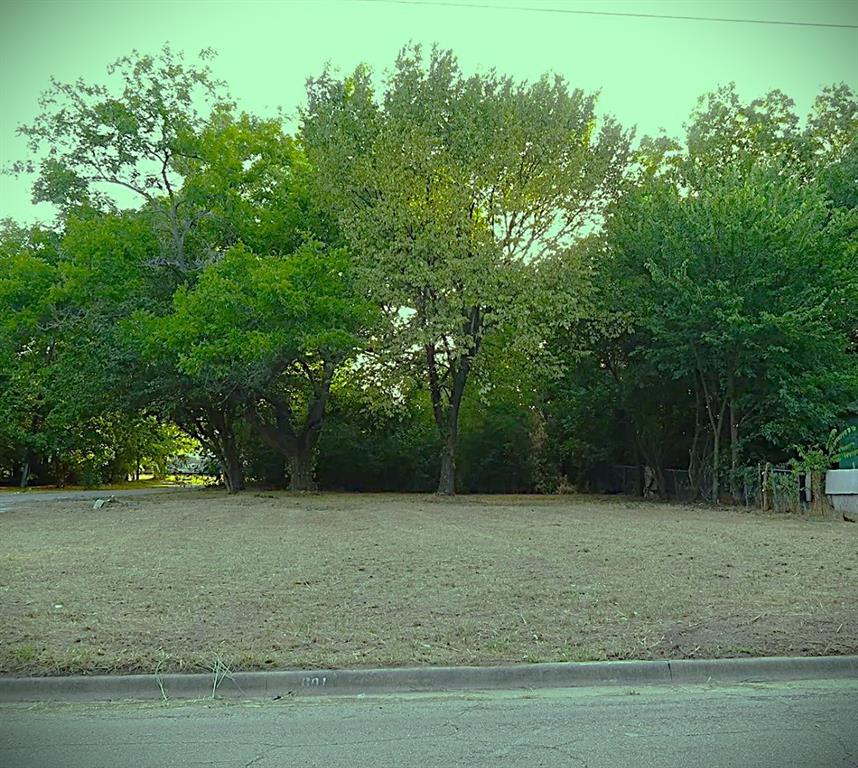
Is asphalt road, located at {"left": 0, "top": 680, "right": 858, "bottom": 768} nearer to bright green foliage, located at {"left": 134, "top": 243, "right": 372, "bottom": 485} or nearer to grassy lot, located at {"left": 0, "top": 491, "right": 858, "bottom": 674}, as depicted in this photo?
grassy lot, located at {"left": 0, "top": 491, "right": 858, "bottom": 674}

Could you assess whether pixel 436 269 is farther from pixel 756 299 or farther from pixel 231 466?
pixel 231 466

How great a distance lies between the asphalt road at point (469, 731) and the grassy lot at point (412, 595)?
26.3 inches

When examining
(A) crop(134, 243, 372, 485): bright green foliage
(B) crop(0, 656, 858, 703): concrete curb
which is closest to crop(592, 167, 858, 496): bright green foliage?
(A) crop(134, 243, 372, 485): bright green foliage

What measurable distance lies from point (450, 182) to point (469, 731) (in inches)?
803

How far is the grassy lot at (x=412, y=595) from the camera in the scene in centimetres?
673

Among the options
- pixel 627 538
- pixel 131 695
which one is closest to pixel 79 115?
pixel 627 538

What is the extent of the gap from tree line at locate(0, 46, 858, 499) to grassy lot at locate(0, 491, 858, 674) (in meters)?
7.69

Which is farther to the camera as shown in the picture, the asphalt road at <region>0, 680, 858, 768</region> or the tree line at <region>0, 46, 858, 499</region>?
the tree line at <region>0, 46, 858, 499</region>

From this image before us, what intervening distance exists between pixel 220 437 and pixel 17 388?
29.8ft

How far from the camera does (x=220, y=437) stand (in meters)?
32.6

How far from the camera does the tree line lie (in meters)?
22.1

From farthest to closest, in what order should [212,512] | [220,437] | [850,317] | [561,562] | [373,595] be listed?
[220,437] → [850,317] → [212,512] → [561,562] → [373,595]

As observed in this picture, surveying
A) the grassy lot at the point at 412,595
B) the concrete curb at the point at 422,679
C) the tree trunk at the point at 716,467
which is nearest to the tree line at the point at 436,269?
the tree trunk at the point at 716,467

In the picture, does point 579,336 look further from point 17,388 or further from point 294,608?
point 17,388
